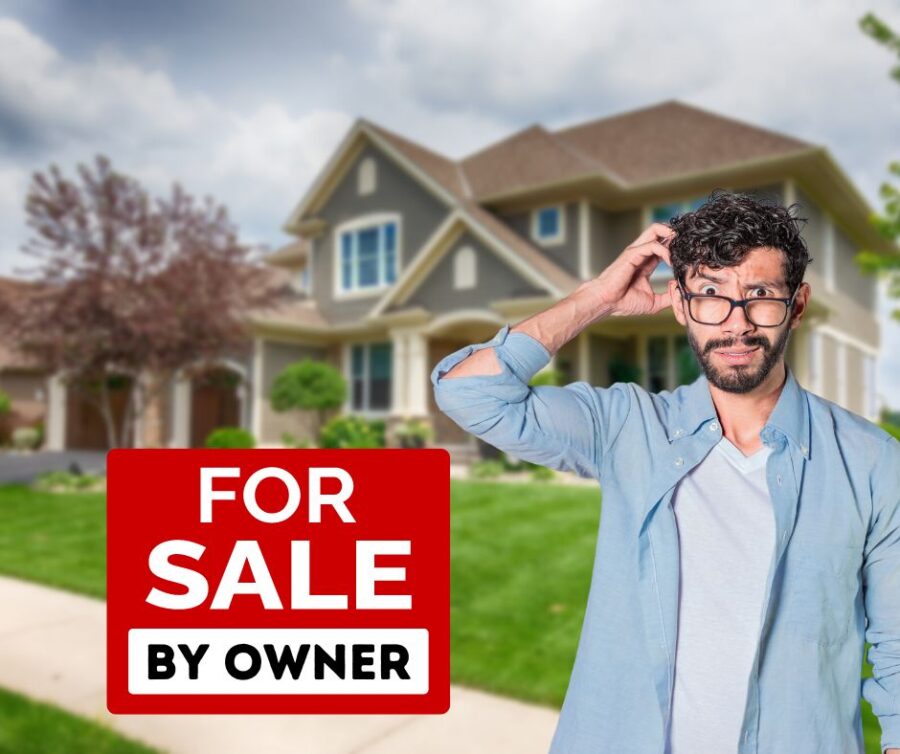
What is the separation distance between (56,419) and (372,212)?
12.5 m

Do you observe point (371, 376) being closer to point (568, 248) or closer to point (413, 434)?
point (413, 434)

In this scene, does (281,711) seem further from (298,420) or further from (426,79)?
(298,420)

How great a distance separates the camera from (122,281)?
45.0 feet

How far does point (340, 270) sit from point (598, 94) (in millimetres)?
8455

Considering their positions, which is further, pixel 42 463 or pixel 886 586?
pixel 42 463

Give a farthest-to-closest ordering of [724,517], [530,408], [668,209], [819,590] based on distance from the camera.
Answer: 1. [668,209]
2. [530,408]
3. [724,517]
4. [819,590]

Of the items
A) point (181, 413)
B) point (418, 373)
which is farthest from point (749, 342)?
point (181, 413)

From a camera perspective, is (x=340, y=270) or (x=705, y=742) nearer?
(x=705, y=742)

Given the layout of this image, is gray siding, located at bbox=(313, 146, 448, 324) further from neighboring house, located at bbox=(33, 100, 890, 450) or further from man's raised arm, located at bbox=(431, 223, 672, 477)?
man's raised arm, located at bbox=(431, 223, 672, 477)

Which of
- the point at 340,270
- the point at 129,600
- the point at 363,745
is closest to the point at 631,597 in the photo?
the point at 129,600

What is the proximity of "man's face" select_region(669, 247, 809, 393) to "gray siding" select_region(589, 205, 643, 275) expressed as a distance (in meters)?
16.2

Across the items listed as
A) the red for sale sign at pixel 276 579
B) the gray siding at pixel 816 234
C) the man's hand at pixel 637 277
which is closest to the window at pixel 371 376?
the gray siding at pixel 816 234

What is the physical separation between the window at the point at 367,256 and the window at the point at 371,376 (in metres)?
1.72

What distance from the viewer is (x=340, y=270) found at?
22203mm
